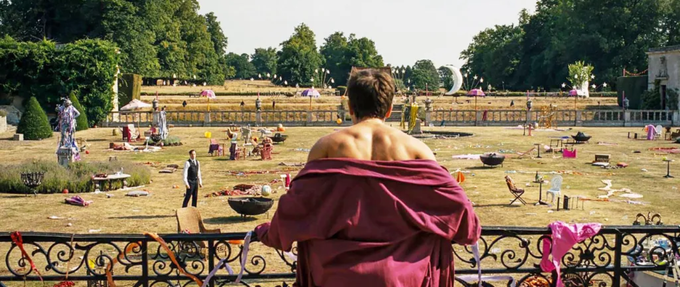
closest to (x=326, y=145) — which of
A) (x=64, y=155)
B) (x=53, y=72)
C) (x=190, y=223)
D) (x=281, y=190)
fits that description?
(x=190, y=223)

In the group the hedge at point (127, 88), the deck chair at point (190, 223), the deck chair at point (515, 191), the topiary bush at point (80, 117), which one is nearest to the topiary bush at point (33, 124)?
the topiary bush at point (80, 117)

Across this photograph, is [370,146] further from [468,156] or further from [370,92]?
[468,156]

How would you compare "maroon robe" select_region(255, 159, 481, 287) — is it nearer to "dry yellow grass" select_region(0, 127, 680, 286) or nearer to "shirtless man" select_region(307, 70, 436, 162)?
"shirtless man" select_region(307, 70, 436, 162)

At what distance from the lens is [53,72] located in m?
49.0

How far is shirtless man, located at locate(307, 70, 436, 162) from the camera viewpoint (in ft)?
14.4

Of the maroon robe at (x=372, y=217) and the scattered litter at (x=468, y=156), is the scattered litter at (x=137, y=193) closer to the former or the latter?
the scattered litter at (x=468, y=156)

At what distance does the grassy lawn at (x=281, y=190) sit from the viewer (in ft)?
55.7

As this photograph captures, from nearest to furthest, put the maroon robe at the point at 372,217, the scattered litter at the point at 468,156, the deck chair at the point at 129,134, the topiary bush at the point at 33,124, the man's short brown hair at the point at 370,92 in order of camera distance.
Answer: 1. the maroon robe at the point at 372,217
2. the man's short brown hair at the point at 370,92
3. the scattered litter at the point at 468,156
4. the deck chair at the point at 129,134
5. the topiary bush at the point at 33,124

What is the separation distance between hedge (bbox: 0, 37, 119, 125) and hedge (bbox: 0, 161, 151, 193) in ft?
89.9

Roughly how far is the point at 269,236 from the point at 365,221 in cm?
73

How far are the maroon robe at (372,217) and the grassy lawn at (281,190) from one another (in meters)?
12.0

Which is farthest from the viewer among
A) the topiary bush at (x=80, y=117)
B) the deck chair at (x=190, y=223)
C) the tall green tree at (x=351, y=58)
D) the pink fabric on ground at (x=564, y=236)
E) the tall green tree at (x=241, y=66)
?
the tall green tree at (x=241, y=66)

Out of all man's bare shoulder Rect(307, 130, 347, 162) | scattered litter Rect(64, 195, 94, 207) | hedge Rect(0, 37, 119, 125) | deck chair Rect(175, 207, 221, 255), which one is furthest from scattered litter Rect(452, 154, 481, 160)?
hedge Rect(0, 37, 119, 125)

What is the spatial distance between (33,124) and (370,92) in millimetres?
38622
